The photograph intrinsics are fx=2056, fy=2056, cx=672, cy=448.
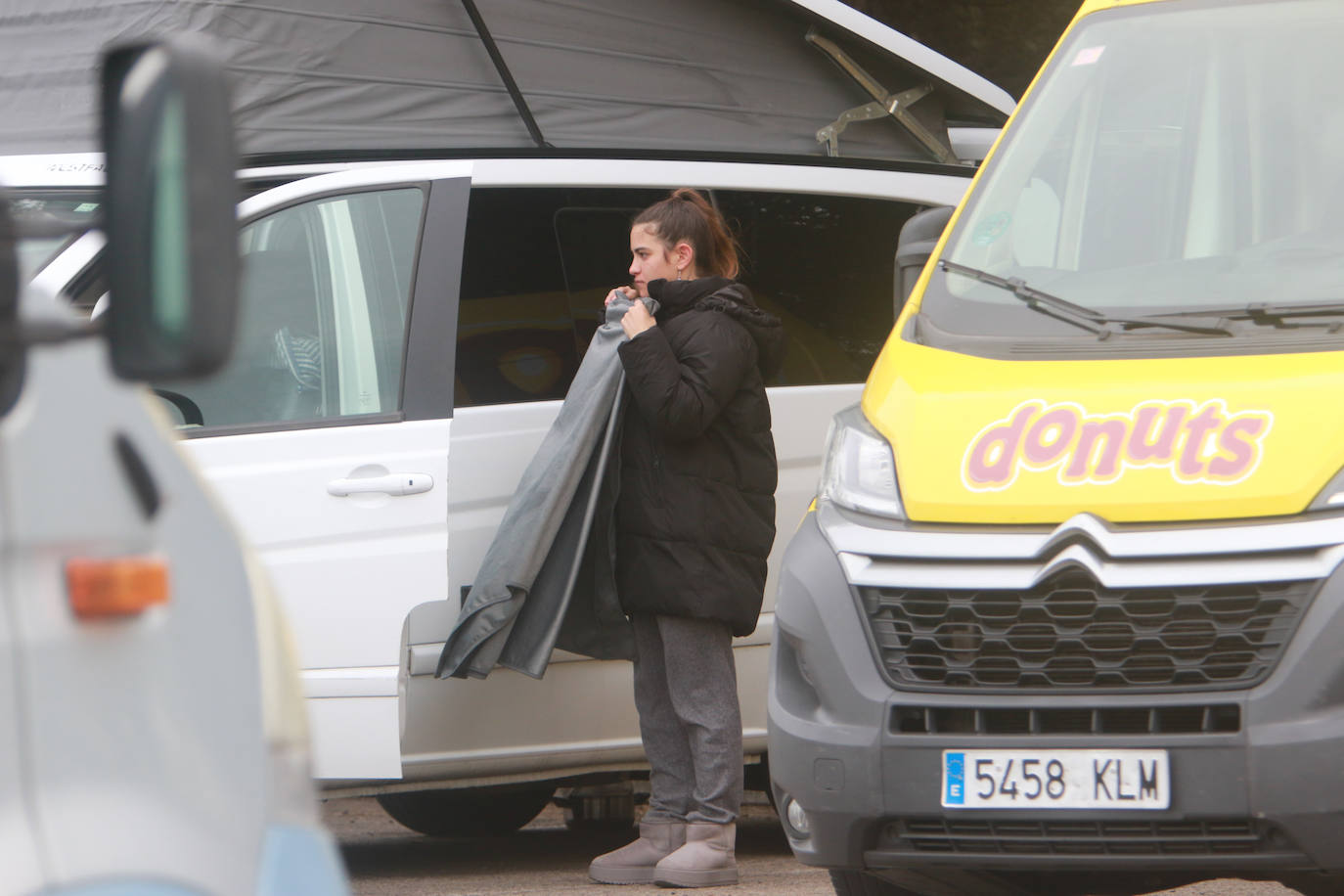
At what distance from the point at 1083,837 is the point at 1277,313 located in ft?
3.64

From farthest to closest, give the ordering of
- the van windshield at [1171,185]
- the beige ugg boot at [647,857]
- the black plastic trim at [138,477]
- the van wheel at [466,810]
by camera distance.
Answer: the van wheel at [466,810], the beige ugg boot at [647,857], the van windshield at [1171,185], the black plastic trim at [138,477]

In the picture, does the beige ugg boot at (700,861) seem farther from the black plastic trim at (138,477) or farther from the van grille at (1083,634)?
the black plastic trim at (138,477)

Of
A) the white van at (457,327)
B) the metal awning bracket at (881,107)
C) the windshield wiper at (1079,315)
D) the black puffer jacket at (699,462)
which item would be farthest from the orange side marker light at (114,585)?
the metal awning bracket at (881,107)

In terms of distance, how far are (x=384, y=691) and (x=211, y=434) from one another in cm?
80

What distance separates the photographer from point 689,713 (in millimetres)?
5492

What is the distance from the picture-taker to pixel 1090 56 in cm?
484

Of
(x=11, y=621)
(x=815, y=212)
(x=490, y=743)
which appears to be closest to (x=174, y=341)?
(x=11, y=621)


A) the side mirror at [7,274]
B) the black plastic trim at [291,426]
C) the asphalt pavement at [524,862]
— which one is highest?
the side mirror at [7,274]

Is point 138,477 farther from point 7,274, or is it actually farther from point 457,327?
point 457,327

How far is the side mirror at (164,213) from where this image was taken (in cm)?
186

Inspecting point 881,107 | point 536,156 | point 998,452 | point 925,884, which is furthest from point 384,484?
point 881,107

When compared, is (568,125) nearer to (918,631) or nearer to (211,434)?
(211,434)

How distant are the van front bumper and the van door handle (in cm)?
140

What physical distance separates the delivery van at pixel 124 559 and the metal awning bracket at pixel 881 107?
508cm
